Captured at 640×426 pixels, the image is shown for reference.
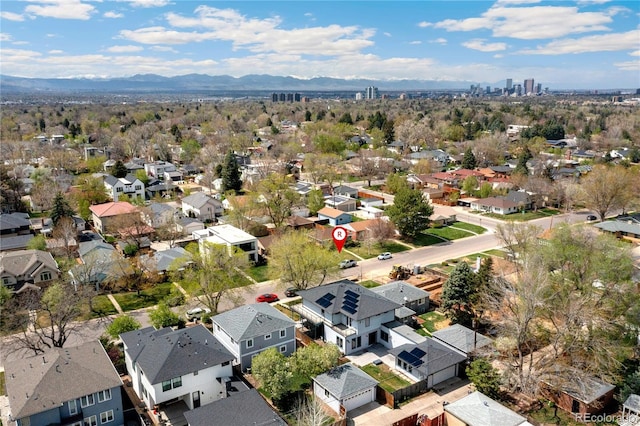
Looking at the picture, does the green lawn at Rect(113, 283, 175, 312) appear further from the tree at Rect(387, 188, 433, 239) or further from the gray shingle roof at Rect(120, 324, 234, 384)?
the tree at Rect(387, 188, 433, 239)

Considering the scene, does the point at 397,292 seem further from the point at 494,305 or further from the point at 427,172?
the point at 427,172

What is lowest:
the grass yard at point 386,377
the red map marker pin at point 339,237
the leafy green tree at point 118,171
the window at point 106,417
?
the grass yard at point 386,377

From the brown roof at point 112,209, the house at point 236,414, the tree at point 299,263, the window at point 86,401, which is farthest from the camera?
the brown roof at point 112,209

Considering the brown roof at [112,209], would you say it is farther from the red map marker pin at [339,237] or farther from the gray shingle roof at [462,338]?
the gray shingle roof at [462,338]

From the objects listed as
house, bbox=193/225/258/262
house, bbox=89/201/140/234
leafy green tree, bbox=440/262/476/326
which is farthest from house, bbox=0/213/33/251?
leafy green tree, bbox=440/262/476/326

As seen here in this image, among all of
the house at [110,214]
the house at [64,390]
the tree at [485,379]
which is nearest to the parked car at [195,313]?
the house at [64,390]

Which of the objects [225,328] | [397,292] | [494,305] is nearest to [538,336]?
[494,305]

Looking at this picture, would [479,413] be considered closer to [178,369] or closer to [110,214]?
[178,369]
